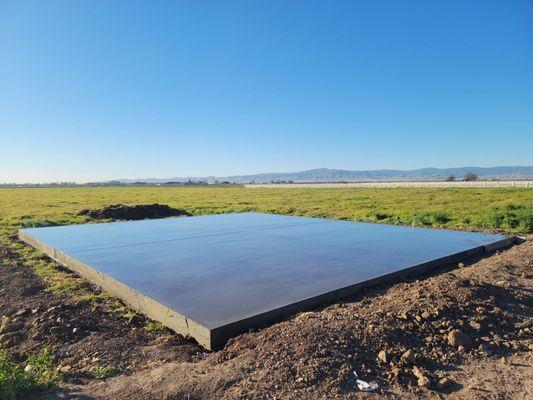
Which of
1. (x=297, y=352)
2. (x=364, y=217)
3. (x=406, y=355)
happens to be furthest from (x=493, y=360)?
(x=364, y=217)

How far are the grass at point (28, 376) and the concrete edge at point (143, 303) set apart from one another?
3.19 ft

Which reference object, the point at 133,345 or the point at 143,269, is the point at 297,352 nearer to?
the point at 133,345

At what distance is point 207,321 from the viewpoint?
332 cm

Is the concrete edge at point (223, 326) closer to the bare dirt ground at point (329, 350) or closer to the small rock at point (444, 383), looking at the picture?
the bare dirt ground at point (329, 350)

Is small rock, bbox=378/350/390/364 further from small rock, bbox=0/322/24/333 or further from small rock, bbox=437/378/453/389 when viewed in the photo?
small rock, bbox=0/322/24/333

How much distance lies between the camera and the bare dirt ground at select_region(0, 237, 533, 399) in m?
2.47

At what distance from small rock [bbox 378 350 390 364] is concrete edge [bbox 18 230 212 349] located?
1.31 metres

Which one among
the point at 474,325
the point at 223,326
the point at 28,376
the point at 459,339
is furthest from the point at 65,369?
the point at 474,325

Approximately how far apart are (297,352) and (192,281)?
6.60 ft

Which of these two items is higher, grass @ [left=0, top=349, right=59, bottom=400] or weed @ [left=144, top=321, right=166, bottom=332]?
grass @ [left=0, top=349, right=59, bottom=400]

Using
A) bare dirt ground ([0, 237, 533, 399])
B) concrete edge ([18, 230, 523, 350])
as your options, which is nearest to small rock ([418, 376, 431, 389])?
bare dirt ground ([0, 237, 533, 399])

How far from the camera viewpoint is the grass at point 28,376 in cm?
229

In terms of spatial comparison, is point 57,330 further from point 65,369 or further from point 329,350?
point 329,350

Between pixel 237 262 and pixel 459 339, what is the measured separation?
10.1ft
